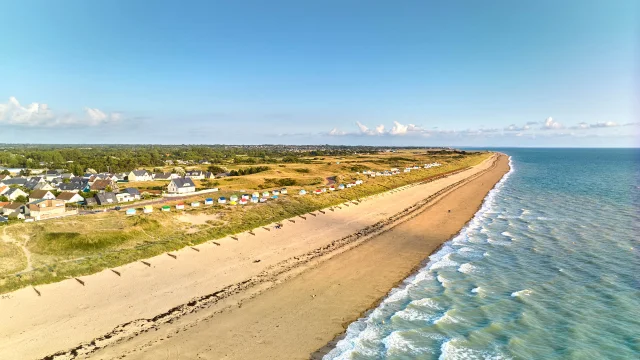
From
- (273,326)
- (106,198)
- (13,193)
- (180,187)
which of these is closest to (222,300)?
(273,326)

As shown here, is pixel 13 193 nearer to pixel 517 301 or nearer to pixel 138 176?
pixel 138 176

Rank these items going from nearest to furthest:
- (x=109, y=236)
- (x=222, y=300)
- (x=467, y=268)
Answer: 1. (x=222, y=300)
2. (x=467, y=268)
3. (x=109, y=236)

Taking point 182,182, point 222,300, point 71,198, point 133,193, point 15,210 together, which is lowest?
point 222,300

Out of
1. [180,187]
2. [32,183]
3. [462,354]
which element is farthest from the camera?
[32,183]

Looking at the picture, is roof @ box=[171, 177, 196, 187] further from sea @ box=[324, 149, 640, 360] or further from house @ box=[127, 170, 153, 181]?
sea @ box=[324, 149, 640, 360]

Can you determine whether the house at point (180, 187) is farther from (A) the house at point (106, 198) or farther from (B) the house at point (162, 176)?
(B) the house at point (162, 176)

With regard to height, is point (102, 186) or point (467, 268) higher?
point (102, 186)

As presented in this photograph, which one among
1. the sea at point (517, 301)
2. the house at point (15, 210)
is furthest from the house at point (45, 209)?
the sea at point (517, 301)
